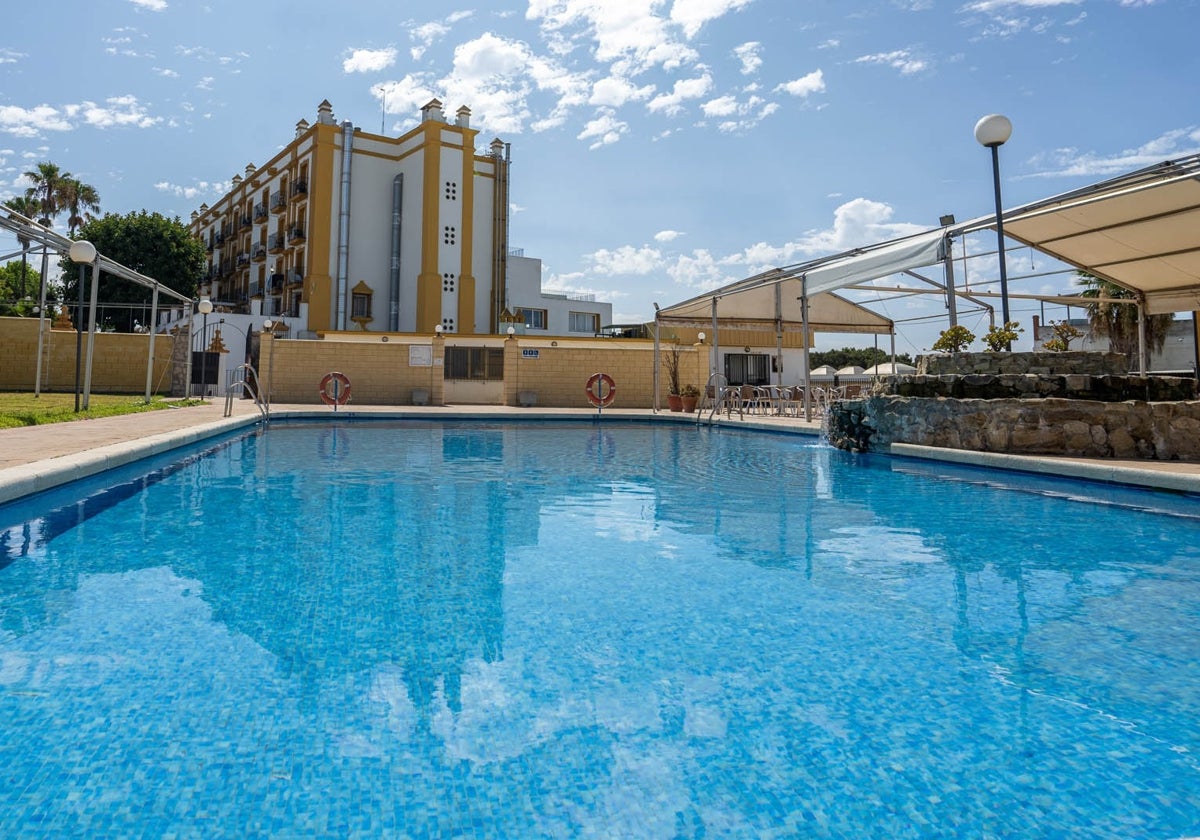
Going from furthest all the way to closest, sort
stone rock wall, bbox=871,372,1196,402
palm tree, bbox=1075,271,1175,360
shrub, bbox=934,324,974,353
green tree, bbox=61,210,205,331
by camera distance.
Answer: green tree, bbox=61,210,205,331 < palm tree, bbox=1075,271,1175,360 < shrub, bbox=934,324,974,353 < stone rock wall, bbox=871,372,1196,402

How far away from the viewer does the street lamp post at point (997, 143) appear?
8391 millimetres

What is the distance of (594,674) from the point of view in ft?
7.99

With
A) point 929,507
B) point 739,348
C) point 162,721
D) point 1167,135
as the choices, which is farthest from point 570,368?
point 162,721

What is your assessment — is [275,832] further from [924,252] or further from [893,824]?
[924,252]

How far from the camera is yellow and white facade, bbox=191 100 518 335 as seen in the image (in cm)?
3122

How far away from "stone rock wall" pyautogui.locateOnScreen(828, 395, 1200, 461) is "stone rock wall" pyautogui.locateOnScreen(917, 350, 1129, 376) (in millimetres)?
474

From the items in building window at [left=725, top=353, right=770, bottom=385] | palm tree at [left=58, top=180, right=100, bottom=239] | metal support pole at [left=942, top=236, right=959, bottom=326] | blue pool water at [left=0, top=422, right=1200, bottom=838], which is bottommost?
blue pool water at [left=0, top=422, right=1200, bottom=838]

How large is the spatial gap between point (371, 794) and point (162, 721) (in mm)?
769

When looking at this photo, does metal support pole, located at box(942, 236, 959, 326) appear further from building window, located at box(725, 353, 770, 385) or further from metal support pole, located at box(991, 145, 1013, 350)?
building window, located at box(725, 353, 770, 385)

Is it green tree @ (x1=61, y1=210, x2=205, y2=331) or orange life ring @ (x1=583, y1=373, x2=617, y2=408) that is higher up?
green tree @ (x1=61, y1=210, x2=205, y2=331)

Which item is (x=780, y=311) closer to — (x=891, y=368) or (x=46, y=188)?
(x=891, y=368)

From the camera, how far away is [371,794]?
5.53ft

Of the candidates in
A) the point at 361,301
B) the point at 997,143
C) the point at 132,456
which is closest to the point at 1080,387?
the point at 997,143

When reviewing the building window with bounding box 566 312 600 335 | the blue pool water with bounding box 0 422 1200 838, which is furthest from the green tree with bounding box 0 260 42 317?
the blue pool water with bounding box 0 422 1200 838
